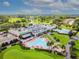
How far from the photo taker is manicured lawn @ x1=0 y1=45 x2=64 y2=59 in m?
3.21

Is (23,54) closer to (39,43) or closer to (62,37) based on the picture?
(39,43)

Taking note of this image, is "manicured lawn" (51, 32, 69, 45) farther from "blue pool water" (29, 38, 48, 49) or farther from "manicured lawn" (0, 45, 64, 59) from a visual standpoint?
"manicured lawn" (0, 45, 64, 59)

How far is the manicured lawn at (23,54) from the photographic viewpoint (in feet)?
10.5

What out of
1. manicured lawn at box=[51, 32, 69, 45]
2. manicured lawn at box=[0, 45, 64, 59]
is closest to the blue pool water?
manicured lawn at box=[0, 45, 64, 59]

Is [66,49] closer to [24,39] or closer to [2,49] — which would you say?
[24,39]

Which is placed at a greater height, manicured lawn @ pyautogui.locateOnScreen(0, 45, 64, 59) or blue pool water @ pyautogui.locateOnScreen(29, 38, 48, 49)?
blue pool water @ pyautogui.locateOnScreen(29, 38, 48, 49)

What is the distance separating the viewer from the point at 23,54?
3.29 meters

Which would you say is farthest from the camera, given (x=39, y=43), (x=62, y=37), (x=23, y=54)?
(x=62, y=37)

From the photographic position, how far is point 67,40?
12.4ft

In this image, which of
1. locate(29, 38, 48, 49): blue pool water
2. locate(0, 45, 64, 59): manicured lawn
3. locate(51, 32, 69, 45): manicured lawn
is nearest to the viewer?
locate(0, 45, 64, 59): manicured lawn

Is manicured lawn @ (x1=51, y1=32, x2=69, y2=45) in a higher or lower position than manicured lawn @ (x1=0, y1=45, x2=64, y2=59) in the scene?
higher

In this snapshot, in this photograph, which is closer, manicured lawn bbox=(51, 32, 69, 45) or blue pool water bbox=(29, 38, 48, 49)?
blue pool water bbox=(29, 38, 48, 49)

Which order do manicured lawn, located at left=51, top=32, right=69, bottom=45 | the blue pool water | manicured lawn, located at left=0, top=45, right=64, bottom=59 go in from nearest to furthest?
manicured lawn, located at left=0, top=45, right=64, bottom=59 < the blue pool water < manicured lawn, located at left=51, top=32, right=69, bottom=45

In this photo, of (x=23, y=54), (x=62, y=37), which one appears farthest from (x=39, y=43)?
(x=62, y=37)
